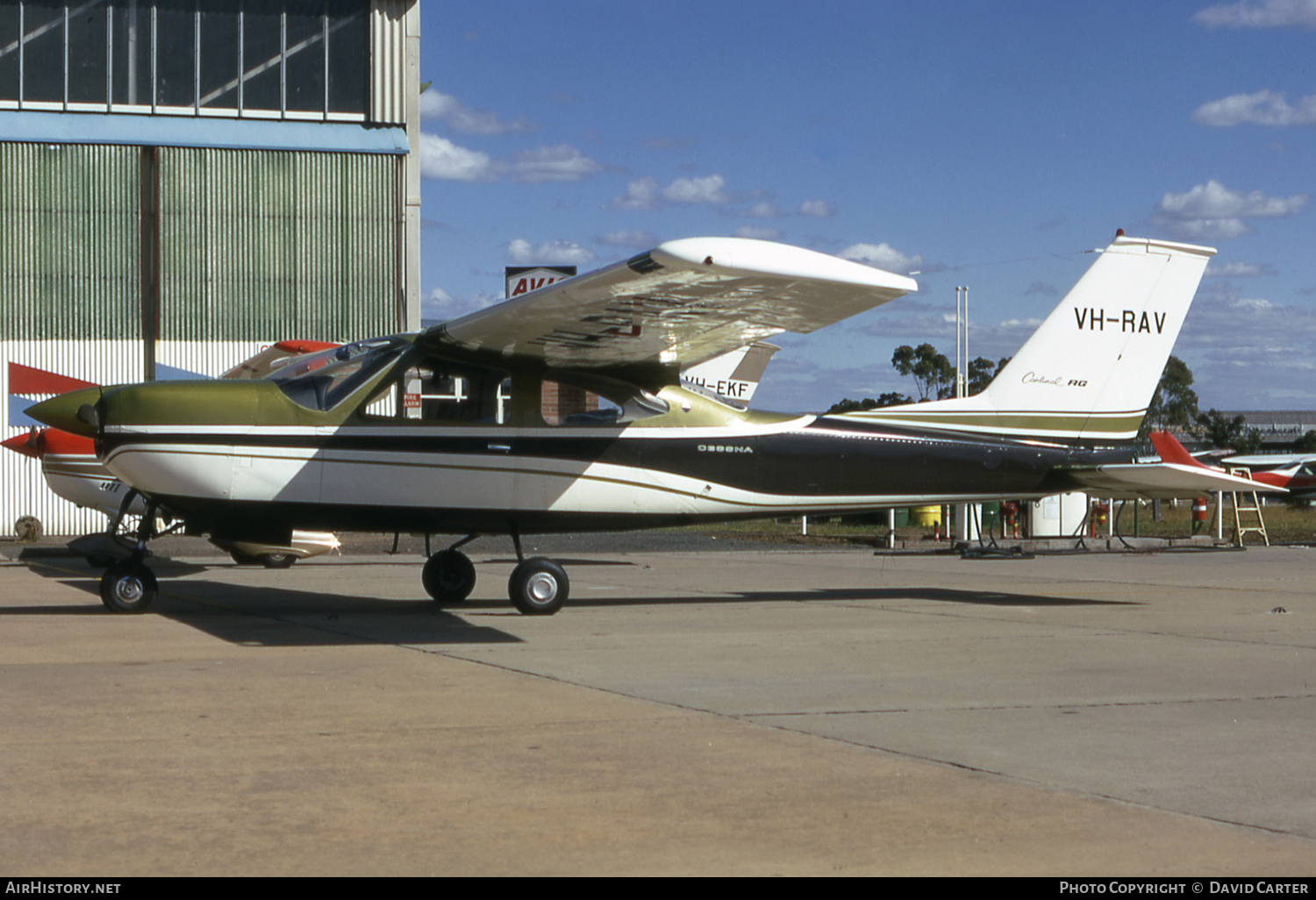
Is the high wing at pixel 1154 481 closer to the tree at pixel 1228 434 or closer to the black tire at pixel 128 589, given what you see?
the black tire at pixel 128 589

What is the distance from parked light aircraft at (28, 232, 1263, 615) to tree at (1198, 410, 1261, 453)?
286 feet

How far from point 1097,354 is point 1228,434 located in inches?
3638

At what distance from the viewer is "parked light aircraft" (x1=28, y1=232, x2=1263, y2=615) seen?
380 inches

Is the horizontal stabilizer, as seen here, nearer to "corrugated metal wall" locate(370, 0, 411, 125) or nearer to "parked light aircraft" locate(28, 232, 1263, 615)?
"parked light aircraft" locate(28, 232, 1263, 615)

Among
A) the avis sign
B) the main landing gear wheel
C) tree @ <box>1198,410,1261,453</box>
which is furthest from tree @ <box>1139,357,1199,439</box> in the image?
the main landing gear wheel

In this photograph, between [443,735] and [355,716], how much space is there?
64 cm

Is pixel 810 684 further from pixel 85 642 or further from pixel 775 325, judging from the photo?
pixel 85 642

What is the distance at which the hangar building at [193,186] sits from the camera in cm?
2888

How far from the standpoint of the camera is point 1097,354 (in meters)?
11.5

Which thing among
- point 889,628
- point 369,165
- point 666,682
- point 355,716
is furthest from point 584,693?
point 369,165

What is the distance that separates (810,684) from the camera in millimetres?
6852

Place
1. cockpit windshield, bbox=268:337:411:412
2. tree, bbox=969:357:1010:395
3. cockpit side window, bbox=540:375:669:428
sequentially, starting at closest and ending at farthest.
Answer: cockpit windshield, bbox=268:337:411:412 → cockpit side window, bbox=540:375:669:428 → tree, bbox=969:357:1010:395

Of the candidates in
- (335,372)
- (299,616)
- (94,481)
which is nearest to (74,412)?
(335,372)

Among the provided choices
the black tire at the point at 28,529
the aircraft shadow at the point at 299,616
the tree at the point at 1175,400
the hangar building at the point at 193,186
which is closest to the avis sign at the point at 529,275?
the hangar building at the point at 193,186
